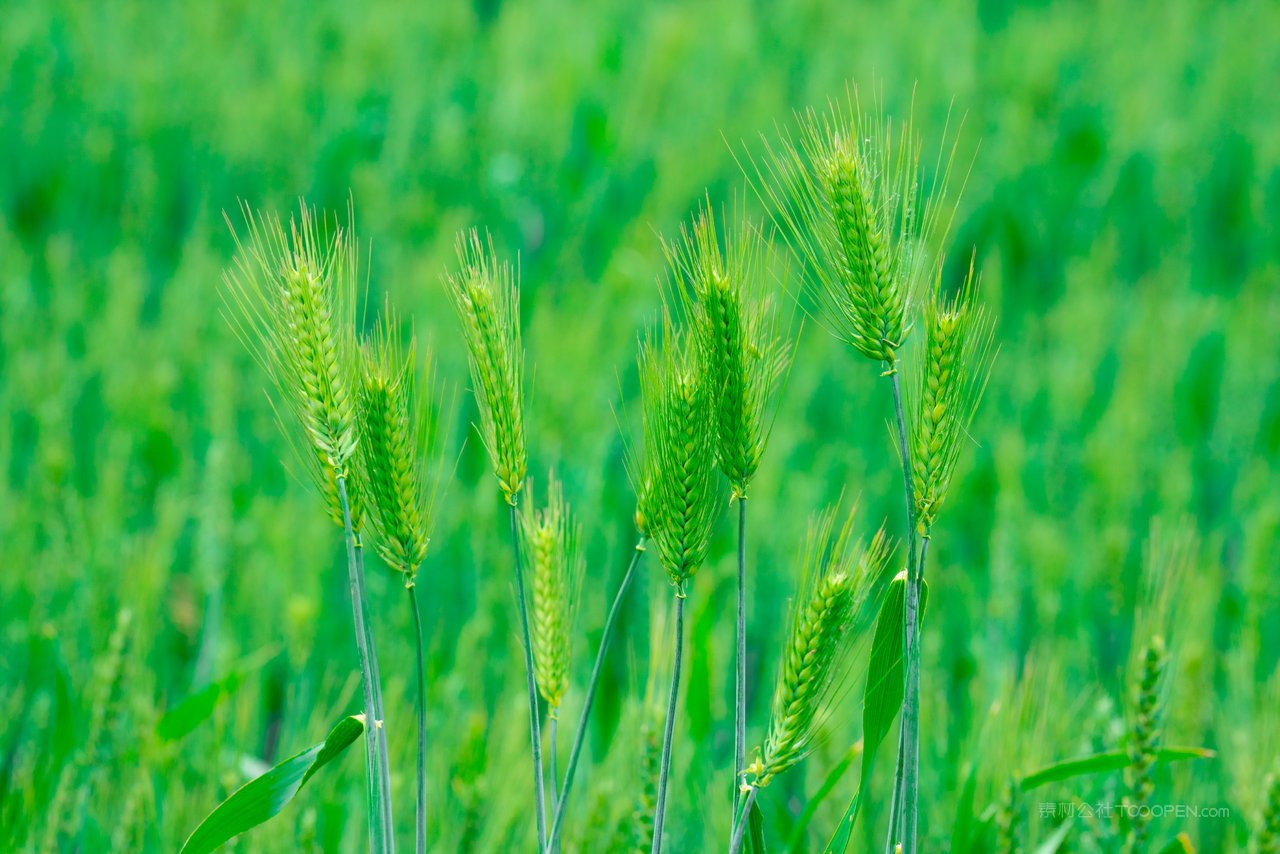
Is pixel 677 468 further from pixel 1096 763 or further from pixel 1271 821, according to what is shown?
pixel 1271 821

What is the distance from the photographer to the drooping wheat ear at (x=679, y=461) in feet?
2.51

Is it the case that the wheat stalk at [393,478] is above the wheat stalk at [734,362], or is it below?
below

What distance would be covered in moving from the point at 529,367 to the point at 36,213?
4.48 feet

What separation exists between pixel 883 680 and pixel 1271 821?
1.67 ft

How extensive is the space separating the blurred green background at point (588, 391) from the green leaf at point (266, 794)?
0.31m

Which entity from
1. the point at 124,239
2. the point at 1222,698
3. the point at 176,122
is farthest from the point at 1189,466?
the point at 176,122

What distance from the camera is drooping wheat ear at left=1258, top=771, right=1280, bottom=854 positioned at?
103cm

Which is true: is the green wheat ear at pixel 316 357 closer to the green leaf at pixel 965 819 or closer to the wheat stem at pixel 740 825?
the wheat stem at pixel 740 825

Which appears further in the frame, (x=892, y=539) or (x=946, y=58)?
(x=946, y=58)

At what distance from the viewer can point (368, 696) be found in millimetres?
744

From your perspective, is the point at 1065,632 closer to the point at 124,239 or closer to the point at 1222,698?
the point at 1222,698

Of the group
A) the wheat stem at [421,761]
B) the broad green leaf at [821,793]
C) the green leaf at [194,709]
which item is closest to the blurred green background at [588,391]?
the green leaf at [194,709]

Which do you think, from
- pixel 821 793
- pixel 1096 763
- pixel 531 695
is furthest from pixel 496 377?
pixel 1096 763

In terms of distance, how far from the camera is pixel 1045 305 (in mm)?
2529
